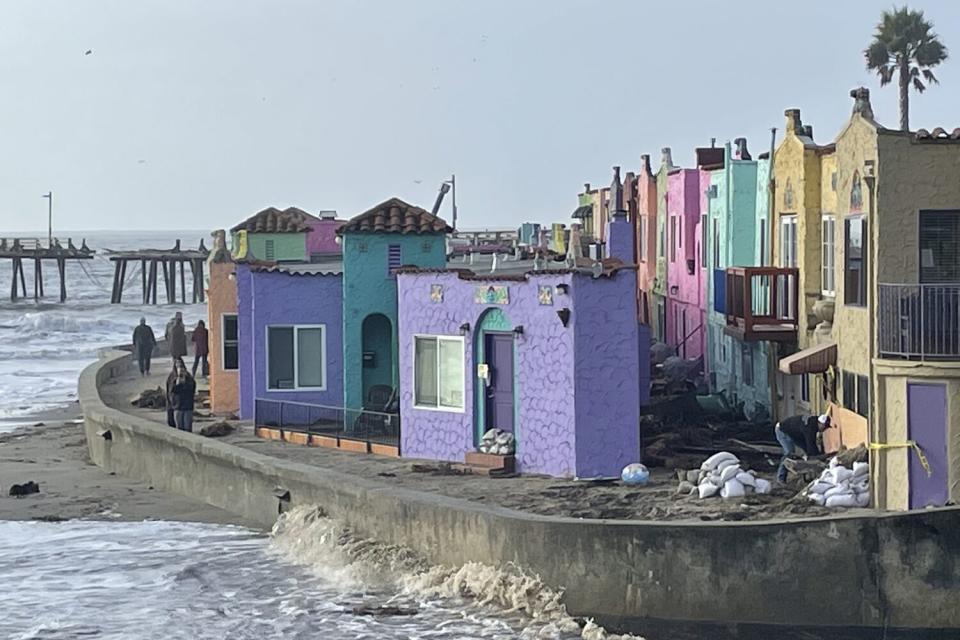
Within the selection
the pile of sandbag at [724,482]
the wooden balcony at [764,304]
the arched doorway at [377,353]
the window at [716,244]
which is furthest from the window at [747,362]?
the pile of sandbag at [724,482]

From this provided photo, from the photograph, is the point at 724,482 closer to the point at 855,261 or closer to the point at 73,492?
the point at 855,261

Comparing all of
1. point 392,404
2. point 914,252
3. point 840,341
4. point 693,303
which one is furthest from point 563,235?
point 914,252

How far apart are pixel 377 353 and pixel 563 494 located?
761 centimetres

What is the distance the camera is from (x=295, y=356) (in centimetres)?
2853

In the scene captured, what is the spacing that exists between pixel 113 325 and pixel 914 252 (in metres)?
65.7

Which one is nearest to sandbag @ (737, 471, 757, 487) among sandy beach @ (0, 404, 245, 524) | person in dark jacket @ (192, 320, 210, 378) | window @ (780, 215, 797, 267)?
window @ (780, 215, 797, 267)

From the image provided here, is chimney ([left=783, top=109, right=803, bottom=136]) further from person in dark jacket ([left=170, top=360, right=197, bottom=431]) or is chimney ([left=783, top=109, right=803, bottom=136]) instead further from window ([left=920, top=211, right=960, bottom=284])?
person in dark jacket ([left=170, top=360, right=197, bottom=431])

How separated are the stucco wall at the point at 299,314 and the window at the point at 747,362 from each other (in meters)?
8.08

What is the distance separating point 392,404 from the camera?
2702cm

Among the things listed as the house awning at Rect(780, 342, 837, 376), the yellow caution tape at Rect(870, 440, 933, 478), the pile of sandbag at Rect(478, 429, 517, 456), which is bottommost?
the pile of sandbag at Rect(478, 429, 517, 456)

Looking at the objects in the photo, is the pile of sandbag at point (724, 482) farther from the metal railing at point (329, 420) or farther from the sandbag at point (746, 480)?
the metal railing at point (329, 420)

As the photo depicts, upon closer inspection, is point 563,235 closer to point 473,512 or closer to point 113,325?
point 473,512

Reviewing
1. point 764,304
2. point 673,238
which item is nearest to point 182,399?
point 764,304

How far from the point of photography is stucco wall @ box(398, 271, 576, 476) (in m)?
22.0
